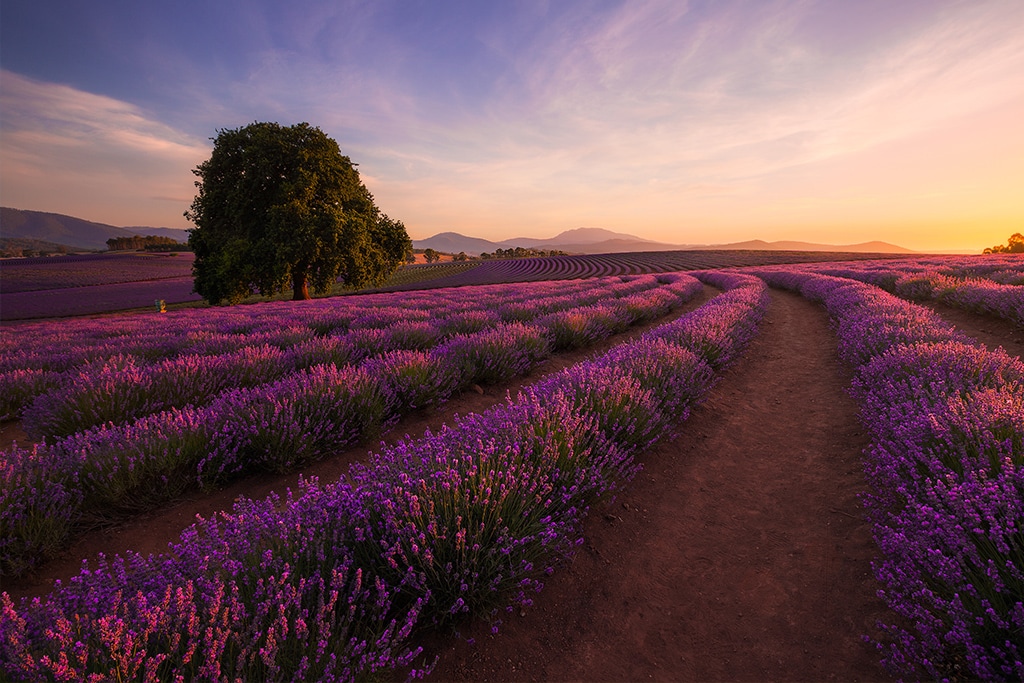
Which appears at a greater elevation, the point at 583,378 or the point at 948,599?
the point at 583,378

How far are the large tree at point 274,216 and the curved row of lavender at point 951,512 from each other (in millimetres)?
16566

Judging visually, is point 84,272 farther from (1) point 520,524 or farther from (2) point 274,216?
(1) point 520,524

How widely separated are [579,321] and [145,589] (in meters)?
6.63

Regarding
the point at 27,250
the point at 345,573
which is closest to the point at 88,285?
the point at 345,573

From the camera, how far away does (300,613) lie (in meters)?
1.38

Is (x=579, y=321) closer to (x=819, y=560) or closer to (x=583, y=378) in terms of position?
(x=583, y=378)

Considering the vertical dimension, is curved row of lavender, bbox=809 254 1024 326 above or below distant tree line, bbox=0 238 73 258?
below

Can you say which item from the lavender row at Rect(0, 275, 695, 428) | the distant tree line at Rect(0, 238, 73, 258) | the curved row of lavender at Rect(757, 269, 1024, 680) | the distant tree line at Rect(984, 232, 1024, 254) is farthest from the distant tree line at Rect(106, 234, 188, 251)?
the distant tree line at Rect(984, 232, 1024, 254)

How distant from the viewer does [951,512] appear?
→ 192 centimetres

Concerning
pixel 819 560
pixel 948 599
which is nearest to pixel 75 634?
pixel 948 599

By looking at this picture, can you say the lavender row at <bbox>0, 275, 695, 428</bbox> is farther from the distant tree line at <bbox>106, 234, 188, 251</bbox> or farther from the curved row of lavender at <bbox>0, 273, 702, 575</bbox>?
the distant tree line at <bbox>106, 234, 188, 251</bbox>

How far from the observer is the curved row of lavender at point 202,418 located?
237 cm

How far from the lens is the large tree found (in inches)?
608

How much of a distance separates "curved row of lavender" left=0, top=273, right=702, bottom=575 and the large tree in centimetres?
1146
